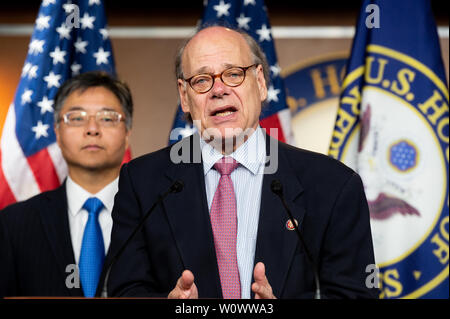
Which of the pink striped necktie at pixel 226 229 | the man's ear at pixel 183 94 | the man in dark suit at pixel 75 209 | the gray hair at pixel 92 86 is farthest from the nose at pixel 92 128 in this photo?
the pink striped necktie at pixel 226 229

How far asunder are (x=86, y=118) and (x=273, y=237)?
130cm

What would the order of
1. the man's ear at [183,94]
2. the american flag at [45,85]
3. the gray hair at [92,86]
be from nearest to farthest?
the man's ear at [183,94]
the gray hair at [92,86]
the american flag at [45,85]

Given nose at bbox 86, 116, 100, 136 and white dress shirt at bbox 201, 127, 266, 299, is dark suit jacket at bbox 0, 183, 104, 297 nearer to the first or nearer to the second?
nose at bbox 86, 116, 100, 136

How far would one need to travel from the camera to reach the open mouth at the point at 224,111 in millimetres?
1880

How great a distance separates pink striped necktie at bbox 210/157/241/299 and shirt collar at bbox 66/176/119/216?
0.90 m

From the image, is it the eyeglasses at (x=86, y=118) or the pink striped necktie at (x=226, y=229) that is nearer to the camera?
the pink striped necktie at (x=226, y=229)

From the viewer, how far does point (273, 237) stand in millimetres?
1722

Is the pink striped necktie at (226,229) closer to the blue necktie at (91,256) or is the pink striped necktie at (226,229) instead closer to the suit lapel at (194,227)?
the suit lapel at (194,227)

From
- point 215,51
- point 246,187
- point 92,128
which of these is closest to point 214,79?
point 215,51

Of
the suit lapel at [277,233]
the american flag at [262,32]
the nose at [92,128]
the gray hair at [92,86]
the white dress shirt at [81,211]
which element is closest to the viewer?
the suit lapel at [277,233]

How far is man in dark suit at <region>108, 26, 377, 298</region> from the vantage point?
1.70 m

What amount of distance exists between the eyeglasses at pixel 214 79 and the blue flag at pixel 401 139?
3.95ft

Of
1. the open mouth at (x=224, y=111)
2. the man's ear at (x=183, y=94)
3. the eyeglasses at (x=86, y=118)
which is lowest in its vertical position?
the open mouth at (x=224, y=111)
